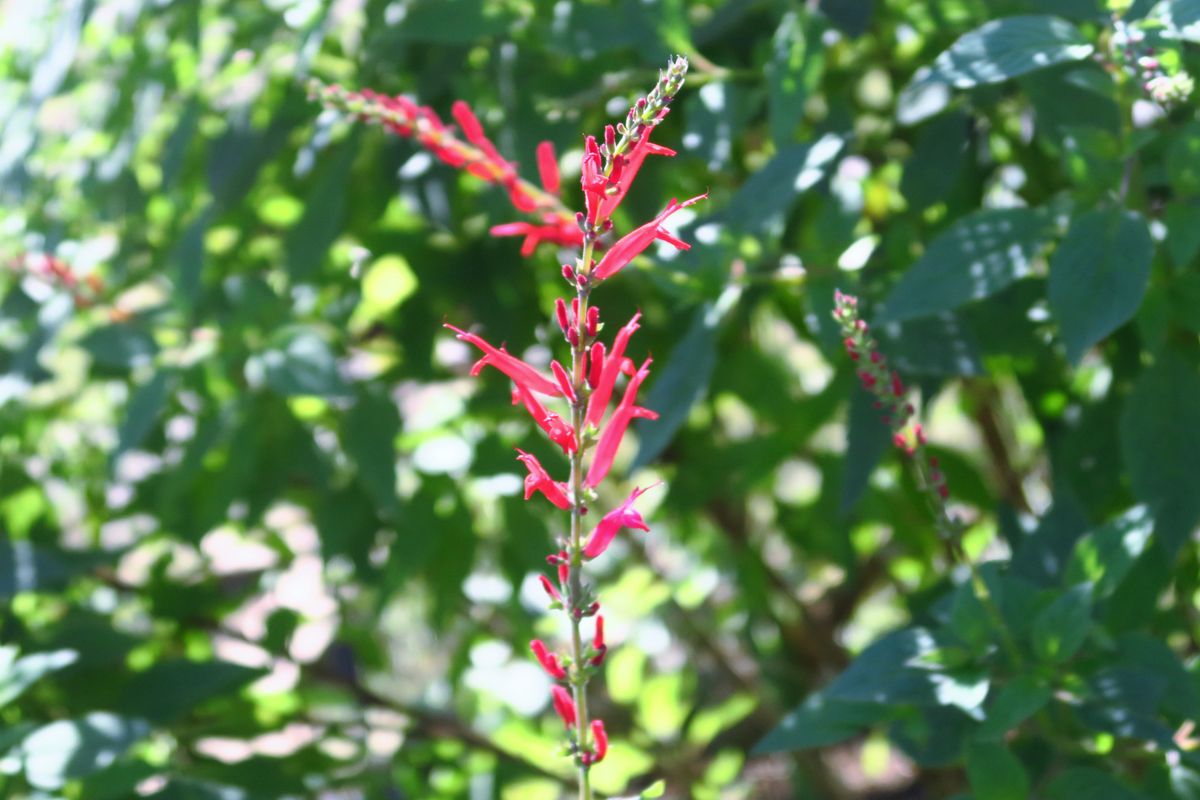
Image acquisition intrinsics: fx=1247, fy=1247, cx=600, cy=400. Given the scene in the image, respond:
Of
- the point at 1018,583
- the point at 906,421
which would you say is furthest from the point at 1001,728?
the point at 906,421

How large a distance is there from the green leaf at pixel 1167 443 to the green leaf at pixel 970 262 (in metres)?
0.17

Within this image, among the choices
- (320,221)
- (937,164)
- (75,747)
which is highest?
(320,221)

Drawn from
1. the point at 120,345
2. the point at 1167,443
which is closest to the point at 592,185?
the point at 1167,443

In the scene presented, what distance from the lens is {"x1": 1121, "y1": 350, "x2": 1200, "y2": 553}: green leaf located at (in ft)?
3.49

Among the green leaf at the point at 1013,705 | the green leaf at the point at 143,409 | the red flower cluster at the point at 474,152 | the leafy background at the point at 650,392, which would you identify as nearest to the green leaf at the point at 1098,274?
the leafy background at the point at 650,392

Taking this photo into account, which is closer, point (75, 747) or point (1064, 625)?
point (1064, 625)

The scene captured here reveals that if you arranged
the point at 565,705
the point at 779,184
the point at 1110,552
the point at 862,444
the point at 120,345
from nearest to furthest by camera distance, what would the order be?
1. the point at 565,705
2. the point at 1110,552
3. the point at 779,184
4. the point at 862,444
5. the point at 120,345

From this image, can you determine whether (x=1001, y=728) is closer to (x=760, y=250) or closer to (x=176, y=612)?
(x=760, y=250)

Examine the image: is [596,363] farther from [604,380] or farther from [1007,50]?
[1007,50]

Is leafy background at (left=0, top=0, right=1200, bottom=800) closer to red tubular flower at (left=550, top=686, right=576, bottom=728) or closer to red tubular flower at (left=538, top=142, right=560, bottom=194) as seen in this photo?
red tubular flower at (left=538, top=142, right=560, bottom=194)

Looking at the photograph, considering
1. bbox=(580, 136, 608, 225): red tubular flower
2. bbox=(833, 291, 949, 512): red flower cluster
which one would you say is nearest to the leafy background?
bbox=(833, 291, 949, 512): red flower cluster

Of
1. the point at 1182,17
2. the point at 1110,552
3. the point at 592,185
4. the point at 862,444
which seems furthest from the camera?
the point at 862,444

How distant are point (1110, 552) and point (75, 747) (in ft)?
3.03

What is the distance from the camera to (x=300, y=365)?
1.28 m
